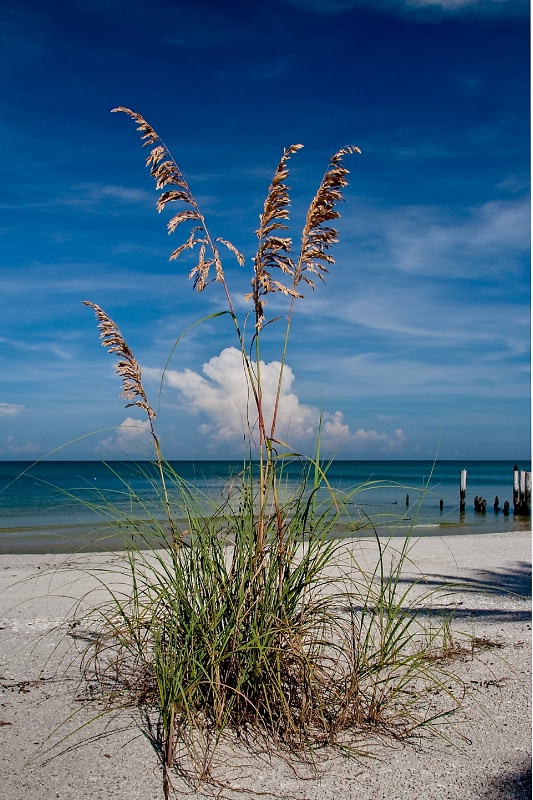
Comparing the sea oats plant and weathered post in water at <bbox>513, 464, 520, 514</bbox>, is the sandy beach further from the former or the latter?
weathered post in water at <bbox>513, 464, 520, 514</bbox>

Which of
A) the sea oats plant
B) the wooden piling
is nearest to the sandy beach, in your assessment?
the sea oats plant

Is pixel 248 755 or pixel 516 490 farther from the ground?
pixel 516 490

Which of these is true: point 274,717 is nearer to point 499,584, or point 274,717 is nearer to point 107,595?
point 107,595

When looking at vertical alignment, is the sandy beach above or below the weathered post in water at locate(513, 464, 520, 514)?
below

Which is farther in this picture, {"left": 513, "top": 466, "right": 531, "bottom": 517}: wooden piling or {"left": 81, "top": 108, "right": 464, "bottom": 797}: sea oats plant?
{"left": 513, "top": 466, "right": 531, "bottom": 517}: wooden piling

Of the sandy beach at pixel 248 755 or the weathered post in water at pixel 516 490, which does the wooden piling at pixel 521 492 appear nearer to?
the weathered post in water at pixel 516 490

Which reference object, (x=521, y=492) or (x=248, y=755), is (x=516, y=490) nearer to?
(x=521, y=492)

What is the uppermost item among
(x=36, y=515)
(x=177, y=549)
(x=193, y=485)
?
(x=193, y=485)

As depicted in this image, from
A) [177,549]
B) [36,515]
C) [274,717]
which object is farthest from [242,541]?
[36,515]

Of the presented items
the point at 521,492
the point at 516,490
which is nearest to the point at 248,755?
the point at 521,492

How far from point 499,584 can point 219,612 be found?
255 inches

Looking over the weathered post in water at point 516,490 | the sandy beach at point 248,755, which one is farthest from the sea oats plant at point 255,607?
the weathered post in water at point 516,490

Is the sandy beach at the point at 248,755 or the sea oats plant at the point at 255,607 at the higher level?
the sea oats plant at the point at 255,607

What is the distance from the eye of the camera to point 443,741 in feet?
12.2
